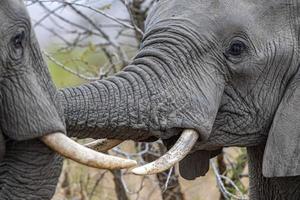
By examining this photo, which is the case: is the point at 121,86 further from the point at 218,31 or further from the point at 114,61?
the point at 114,61

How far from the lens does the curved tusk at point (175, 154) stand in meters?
5.16

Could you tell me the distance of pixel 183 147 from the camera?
529 centimetres

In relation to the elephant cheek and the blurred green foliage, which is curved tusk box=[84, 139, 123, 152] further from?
the blurred green foliage

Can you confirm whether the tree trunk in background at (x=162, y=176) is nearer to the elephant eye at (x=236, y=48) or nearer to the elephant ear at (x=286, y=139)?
the elephant ear at (x=286, y=139)

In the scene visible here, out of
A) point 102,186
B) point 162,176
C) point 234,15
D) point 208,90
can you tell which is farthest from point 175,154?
point 102,186

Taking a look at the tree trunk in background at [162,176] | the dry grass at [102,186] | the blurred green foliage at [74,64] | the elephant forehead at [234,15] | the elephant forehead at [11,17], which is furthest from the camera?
the dry grass at [102,186]

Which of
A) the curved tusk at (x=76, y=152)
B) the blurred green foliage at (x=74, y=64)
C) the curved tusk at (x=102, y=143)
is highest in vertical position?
the blurred green foliage at (x=74, y=64)

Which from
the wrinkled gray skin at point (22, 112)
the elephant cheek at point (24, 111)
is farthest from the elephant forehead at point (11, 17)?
the elephant cheek at point (24, 111)

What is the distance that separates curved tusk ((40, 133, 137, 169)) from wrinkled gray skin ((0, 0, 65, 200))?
0.10ft

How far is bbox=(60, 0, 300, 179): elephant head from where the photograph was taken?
5301mm

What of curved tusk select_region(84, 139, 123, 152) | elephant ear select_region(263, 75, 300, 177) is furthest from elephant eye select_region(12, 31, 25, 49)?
elephant ear select_region(263, 75, 300, 177)

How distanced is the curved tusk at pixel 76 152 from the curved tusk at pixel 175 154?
0.36m

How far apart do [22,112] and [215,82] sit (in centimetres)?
105

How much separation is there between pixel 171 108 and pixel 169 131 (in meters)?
0.10
